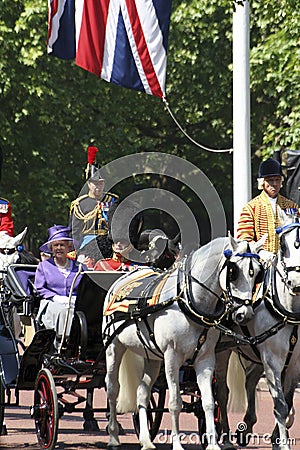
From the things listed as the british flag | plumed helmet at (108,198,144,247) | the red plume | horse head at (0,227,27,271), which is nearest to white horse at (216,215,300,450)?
plumed helmet at (108,198,144,247)

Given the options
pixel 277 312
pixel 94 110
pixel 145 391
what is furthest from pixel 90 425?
pixel 94 110

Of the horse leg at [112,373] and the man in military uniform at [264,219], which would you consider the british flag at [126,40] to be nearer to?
the man in military uniform at [264,219]

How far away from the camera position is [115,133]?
28953 millimetres

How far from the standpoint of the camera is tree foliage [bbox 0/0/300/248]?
26016 millimetres

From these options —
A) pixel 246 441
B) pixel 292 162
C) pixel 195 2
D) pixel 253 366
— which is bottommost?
pixel 246 441

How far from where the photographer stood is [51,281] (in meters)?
10.6

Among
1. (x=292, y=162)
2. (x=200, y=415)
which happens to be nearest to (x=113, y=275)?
(x=200, y=415)

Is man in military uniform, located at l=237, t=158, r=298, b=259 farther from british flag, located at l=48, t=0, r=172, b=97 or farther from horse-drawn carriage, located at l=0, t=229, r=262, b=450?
british flag, located at l=48, t=0, r=172, b=97

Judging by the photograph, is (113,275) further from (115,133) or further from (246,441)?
(115,133)

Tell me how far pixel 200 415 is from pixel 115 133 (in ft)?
63.5

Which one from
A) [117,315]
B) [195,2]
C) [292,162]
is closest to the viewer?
[117,315]

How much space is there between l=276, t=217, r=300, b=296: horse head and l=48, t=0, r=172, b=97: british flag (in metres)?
4.96

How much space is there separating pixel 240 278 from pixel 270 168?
1.78 meters

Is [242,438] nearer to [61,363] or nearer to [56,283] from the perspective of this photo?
[61,363]
